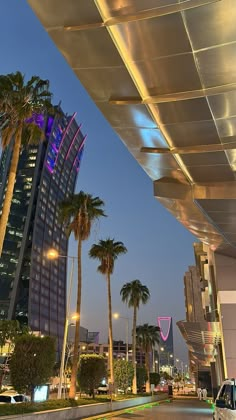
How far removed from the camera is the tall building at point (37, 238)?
132 metres

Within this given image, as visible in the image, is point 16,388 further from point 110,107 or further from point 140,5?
point 140,5

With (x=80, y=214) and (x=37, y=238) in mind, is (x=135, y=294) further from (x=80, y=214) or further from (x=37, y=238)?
(x=37, y=238)

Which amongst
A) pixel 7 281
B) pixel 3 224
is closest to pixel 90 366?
pixel 3 224

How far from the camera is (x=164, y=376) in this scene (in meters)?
142

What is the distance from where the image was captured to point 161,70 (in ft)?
25.9

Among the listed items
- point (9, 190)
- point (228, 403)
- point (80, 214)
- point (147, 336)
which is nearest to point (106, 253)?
point (80, 214)

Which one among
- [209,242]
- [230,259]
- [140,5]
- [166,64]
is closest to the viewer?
[140,5]

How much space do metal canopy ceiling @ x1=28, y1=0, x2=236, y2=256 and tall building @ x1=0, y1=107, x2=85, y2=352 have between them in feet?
379

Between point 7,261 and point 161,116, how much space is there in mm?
134808

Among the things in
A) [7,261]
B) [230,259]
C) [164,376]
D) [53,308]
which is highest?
[7,261]

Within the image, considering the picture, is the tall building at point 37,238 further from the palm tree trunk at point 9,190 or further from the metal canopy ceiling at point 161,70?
the metal canopy ceiling at point 161,70

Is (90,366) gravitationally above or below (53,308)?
below

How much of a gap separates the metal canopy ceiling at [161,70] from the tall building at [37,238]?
4548 inches

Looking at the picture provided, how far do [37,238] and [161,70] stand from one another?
135644 mm
